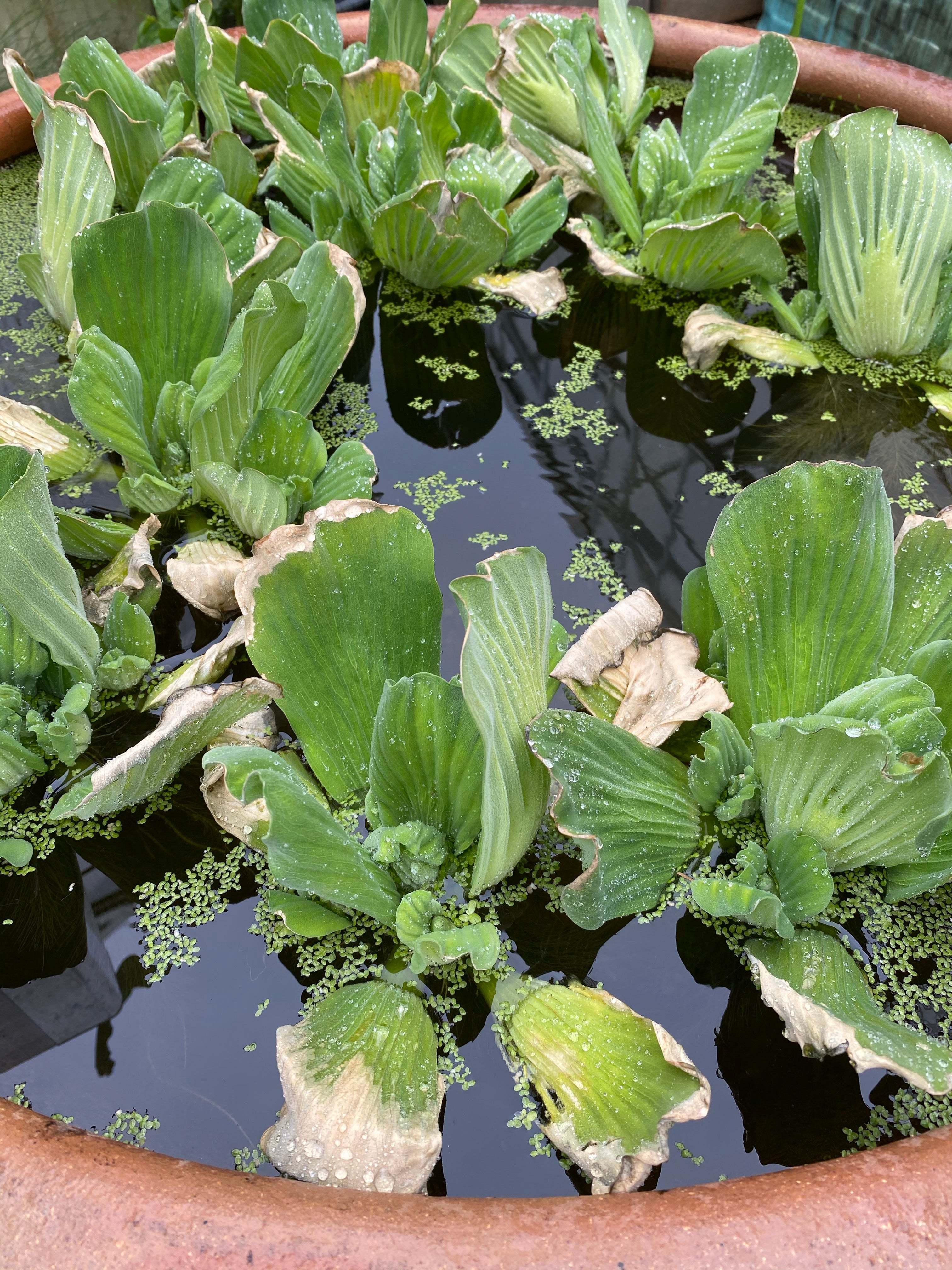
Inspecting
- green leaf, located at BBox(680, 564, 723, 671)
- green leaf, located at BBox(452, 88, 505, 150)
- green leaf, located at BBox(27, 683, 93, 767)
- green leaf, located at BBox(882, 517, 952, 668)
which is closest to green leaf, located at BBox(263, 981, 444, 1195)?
green leaf, located at BBox(27, 683, 93, 767)

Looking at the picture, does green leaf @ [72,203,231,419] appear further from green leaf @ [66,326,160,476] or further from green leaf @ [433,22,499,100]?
green leaf @ [433,22,499,100]

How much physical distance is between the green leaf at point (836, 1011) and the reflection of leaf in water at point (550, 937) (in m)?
0.15

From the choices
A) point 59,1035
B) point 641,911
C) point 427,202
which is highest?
point 427,202

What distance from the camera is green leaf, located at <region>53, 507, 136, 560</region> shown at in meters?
1.24

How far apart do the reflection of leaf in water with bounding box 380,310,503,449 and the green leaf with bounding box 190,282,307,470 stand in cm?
36

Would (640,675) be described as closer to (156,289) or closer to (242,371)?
(242,371)

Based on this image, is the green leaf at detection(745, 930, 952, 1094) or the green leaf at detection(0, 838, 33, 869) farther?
the green leaf at detection(0, 838, 33, 869)

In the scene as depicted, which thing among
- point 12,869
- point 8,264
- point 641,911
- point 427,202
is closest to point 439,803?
point 641,911

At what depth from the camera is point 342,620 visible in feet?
3.40

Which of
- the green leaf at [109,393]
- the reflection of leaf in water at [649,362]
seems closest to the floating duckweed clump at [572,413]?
the reflection of leaf in water at [649,362]

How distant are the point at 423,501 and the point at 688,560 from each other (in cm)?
40

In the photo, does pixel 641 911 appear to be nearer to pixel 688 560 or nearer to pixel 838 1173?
pixel 838 1173

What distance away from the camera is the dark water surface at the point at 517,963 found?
2.84ft

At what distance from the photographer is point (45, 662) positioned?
1.09 metres
